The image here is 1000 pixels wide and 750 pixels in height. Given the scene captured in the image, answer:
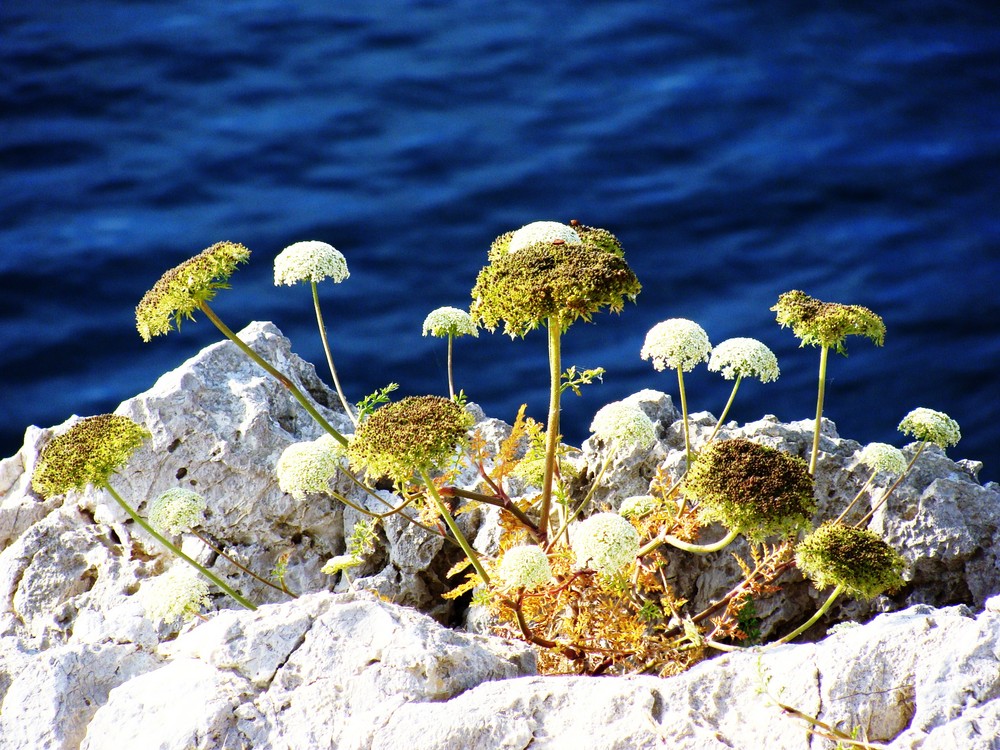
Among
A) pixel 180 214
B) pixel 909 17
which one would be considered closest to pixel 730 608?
pixel 180 214

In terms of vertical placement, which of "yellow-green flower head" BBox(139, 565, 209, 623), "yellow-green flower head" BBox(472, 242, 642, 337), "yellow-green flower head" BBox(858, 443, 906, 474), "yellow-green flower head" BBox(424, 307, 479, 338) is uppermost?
"yellow-green flower head" BBox(472, 242, 642, 337)

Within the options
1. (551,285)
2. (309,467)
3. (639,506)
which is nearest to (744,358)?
(639,506)

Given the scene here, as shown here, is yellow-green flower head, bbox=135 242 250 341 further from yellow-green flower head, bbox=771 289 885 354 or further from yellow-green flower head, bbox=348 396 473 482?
yellow-green flower head, bbox=771 289 885 354

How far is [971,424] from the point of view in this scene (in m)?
10.4

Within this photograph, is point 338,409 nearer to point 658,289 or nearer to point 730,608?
point 730,608

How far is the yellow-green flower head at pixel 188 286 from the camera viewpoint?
14.4ft

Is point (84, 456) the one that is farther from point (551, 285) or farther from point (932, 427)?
point (932, 427)

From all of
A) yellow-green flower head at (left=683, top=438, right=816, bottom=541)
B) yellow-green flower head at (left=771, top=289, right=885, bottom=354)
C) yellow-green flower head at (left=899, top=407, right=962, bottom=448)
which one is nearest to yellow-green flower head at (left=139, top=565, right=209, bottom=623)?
yellow-green flower head at (left=683, top=438, right=816, bottom=541)

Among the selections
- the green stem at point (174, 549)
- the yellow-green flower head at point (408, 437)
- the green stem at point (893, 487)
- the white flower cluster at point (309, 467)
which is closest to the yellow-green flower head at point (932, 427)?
the green stem at point (893, 487)

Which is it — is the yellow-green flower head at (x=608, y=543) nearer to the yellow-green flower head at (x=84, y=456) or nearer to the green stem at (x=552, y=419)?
the green stem at (x=552, y=419)

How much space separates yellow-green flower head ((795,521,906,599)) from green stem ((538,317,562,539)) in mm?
1020

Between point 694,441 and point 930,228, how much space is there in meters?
7.78

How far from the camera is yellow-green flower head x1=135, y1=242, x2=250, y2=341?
4.40 meters

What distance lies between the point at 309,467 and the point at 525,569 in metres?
1.04
